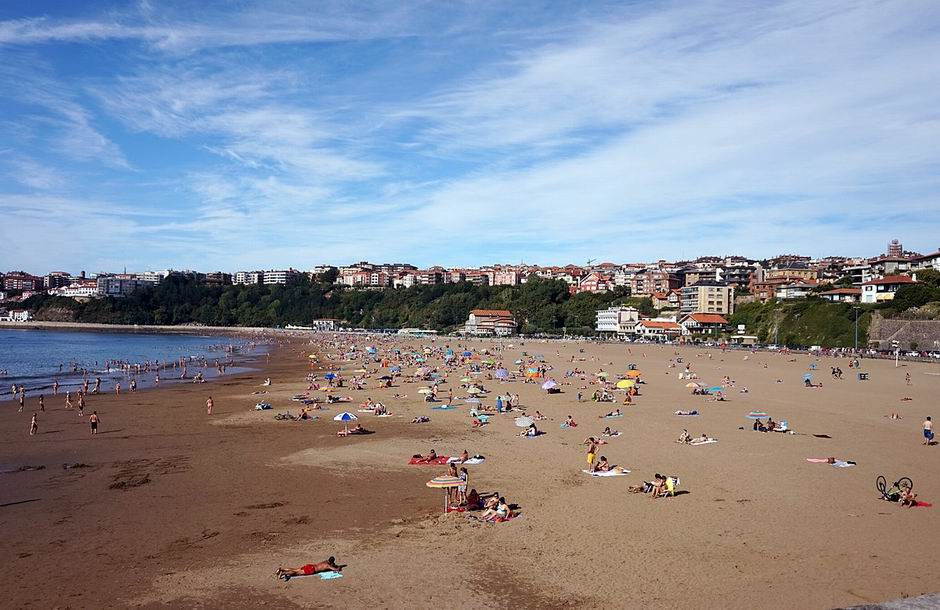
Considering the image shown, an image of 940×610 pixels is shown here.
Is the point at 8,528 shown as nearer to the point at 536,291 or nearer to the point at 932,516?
the point at 932,516

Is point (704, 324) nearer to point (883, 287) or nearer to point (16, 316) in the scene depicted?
point (883, 287)

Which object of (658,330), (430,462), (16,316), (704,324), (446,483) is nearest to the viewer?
(446,483)

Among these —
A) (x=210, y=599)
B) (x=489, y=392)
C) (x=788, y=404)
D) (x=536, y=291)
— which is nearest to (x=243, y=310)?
(x=536, y=291)

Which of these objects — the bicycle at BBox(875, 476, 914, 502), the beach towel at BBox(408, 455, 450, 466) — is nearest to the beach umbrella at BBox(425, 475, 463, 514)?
the beach towel at BBox(408, 455, 450, 466)

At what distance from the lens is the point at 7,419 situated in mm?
23406

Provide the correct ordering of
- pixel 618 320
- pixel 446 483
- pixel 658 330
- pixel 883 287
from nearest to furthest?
pixel 446 483 → pixel 883 287 → pixel 658 330 → pixel 618 320

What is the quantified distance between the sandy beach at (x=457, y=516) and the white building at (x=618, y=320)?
70112 mm

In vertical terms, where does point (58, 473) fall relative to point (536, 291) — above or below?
below

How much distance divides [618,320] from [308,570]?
8985cm

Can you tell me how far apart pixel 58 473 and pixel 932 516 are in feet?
60.0

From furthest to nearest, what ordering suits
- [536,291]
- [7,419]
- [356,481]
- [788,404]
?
[536,291], [788,404], [7,419], [356,481]

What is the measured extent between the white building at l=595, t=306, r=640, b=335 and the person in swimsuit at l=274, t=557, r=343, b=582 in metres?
85.9

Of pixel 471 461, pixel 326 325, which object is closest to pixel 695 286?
pixel 326 325

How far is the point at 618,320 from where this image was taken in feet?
314
